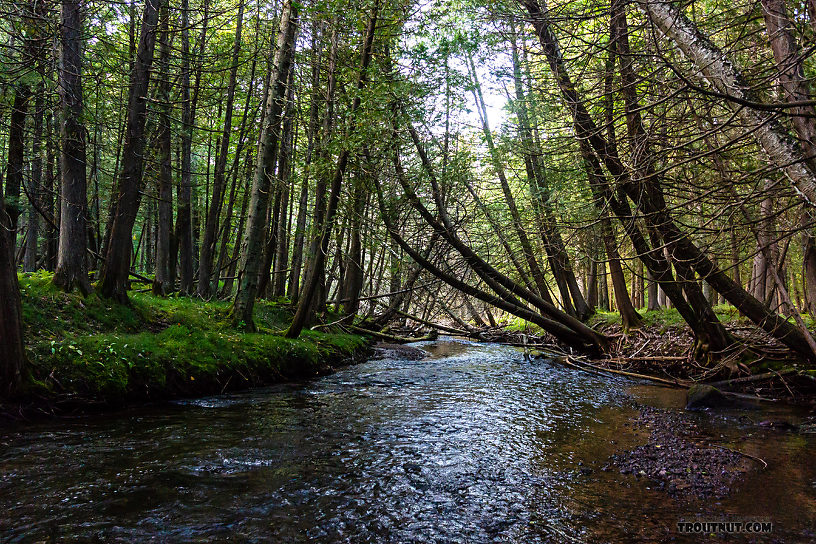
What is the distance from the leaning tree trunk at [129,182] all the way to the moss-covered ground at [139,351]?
0.41 meters

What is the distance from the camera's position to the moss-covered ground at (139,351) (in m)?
6.51

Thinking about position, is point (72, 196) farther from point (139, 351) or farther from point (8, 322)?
point (8, 322)

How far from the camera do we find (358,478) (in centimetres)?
477

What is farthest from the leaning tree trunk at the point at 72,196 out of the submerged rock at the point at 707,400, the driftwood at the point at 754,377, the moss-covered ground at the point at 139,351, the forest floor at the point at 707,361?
the driftwood at the point at 754,377

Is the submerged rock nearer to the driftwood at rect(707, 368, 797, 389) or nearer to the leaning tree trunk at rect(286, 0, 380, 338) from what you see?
the driftwood at rect(707, 368, 797, 389)

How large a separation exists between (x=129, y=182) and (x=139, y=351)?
150 inches

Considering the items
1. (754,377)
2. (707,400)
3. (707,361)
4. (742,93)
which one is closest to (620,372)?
(707,361)

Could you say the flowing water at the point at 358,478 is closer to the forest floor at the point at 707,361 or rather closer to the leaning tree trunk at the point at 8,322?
the leaning tree trunk at the point at 8,322

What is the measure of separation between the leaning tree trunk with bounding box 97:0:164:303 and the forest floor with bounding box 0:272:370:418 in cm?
43

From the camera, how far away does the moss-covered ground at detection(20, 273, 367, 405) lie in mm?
6508

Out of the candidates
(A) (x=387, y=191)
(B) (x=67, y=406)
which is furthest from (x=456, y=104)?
(B) (x=67, y=406)

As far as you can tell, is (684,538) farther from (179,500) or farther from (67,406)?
(67,406)

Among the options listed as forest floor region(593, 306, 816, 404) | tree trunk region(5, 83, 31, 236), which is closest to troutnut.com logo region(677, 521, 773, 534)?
forest floor region(593, 306, 816, 404)

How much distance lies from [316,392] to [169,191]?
31.0 feet
